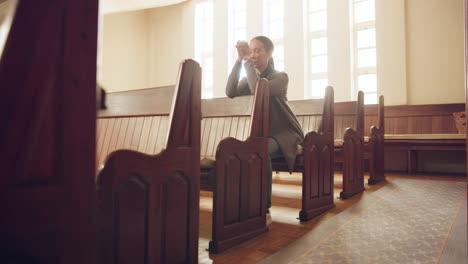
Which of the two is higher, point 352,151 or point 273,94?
point 273,94

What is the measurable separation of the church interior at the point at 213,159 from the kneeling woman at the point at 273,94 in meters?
0.06

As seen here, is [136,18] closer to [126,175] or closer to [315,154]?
[315,154]

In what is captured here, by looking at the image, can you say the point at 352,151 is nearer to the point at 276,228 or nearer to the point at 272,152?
the point at 272,152

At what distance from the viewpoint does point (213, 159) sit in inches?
77.1

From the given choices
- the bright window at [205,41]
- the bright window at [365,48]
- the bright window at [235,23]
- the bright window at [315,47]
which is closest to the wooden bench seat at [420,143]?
the bright window at [365,48]

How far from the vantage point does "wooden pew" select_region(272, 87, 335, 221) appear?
8.11 ft

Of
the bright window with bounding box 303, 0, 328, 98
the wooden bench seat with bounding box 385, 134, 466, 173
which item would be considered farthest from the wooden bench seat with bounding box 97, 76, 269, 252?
the bright window with bounding box 303, 0, 328, 98

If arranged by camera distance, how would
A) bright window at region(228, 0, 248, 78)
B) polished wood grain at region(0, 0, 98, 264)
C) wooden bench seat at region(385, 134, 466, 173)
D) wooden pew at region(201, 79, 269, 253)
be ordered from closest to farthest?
polished wood grain at region(0, 0, 98, 264) < wooden pew at region(201, 79, 269, 253) < wooden bench seat at region(385, 134, 466, 173) < bright window at region(228, 0, 248, 78)

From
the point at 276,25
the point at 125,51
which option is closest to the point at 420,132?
the point at 276,25

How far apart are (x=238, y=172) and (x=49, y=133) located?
132cm

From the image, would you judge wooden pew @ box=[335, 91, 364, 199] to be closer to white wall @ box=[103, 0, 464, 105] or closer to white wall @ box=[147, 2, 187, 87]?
white wall @ box=[103, 0, 464, 105]

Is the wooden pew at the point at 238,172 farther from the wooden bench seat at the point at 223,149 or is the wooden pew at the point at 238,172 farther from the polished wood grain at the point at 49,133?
the polished wood grain at the point at 49,133

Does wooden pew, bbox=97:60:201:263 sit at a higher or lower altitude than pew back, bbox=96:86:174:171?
lower

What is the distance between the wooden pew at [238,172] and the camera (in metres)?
1.78
